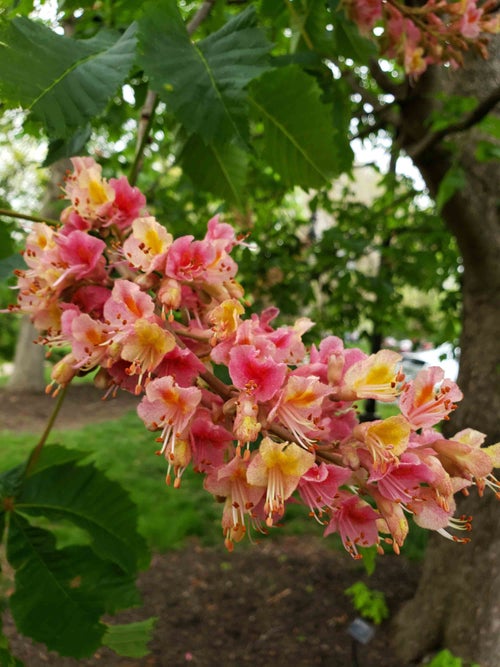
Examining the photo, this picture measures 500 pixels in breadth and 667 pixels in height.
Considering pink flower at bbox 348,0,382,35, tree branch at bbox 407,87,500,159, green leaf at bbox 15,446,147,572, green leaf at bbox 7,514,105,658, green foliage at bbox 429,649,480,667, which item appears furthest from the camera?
green foliage at bbox 429,649,480,667

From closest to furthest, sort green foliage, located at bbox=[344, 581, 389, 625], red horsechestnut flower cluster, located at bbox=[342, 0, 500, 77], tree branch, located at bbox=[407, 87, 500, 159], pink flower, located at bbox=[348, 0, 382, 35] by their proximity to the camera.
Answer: pink flower, located at bbox=[348, 0, 382, 35], red horsechestnut flower cluster, located at bbox=[342, 0, 500, 77], tree branch, located at bbox=[407, 87, 500, 159], green foliage, located at bbox=[344, 581, 389, 625]

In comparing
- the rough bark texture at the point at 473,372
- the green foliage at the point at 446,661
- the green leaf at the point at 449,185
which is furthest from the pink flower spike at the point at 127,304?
the green foliage at the point at 446,661

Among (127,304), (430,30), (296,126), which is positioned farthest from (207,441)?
(430,30)

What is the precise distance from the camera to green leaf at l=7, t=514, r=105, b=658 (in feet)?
3.40

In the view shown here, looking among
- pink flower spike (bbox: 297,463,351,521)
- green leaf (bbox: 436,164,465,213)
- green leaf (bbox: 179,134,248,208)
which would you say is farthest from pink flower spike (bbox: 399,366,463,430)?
green leaf (bbox: 436,164,465,213)

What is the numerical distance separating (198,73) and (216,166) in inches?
11.9

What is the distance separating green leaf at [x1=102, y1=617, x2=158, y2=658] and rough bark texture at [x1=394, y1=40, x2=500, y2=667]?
6.44 ft

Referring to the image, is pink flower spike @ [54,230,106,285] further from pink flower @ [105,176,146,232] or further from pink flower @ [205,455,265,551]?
pink flower @ [205,455,265,551]

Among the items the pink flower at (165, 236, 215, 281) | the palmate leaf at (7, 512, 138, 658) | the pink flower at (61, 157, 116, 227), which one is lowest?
the palmate leaf at (7, 512, 138, 658)

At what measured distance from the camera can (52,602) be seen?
106 cm

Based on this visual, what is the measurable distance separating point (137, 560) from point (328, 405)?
60 cm

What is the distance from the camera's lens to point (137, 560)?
118 centimetres

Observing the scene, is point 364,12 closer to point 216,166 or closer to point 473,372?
point 216,166

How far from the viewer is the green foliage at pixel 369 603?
11.3 feet
